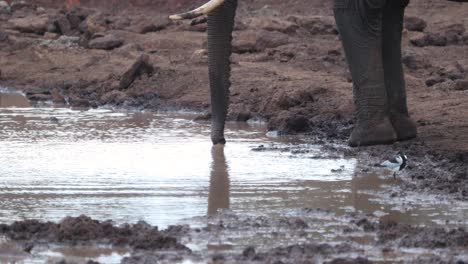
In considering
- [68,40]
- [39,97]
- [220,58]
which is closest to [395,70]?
[220,58]

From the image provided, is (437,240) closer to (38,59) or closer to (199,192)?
(199,192)

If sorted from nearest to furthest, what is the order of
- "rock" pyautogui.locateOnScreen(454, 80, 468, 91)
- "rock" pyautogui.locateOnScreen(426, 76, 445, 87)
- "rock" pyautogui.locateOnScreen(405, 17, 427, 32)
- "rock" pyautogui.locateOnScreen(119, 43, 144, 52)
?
1. "rock" pyautogui.locateOnScreen(454, 80, 468, 91)
2. "rock" pyautogui.locateOnScreen(426, 76, 445, 87)
3. "rock" pyautogui.locateOnScreen(119, 43, 144, 52)
4. "rock" pyautogui.locateOnScreen(405, 17, 427, 32)

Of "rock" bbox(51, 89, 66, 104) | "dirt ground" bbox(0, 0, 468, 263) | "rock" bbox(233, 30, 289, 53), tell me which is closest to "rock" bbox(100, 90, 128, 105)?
"dirt ground" bbox(0, 0, 468, 263)

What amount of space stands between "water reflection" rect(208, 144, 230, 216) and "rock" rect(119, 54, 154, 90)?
4.58 meters

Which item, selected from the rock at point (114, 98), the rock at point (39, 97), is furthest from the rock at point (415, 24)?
the rock at point (39, 97)

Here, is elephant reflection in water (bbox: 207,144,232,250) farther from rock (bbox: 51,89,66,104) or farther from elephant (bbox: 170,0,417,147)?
rock (bbox: 51,89,66,104)

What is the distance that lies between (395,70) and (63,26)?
10.1m

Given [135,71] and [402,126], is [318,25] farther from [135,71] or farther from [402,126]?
[402,126]

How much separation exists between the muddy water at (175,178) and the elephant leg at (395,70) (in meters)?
0.77

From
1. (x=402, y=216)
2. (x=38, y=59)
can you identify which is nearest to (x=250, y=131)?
(x=402, y=216)

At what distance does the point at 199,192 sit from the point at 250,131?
3250mm

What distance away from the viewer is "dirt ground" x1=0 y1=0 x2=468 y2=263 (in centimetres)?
923

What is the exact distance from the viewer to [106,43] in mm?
16969

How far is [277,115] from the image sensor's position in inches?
433
